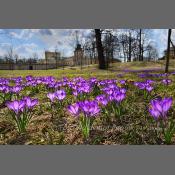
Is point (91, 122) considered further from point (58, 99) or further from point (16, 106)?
point (58, 99)

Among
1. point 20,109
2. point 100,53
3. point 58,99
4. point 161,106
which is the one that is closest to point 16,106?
point 20,109

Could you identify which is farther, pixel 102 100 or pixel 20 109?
pixel 102 100

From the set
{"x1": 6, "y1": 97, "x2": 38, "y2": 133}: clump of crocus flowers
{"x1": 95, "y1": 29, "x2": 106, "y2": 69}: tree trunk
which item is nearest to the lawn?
{"x1": 6, "y1": 97, "x2": 38, "y2": 133}: clump of crocus flowers

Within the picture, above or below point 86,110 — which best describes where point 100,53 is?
above

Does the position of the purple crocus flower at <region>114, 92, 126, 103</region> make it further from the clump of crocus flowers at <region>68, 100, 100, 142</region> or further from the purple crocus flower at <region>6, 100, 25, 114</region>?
the purple crocus flower at <region>6, 100, 25, 114</region>

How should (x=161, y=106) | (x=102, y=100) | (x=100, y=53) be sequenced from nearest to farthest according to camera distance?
1. (x=161, y=106)
2. (x=102, y=100)
3. (x=100, y=53)

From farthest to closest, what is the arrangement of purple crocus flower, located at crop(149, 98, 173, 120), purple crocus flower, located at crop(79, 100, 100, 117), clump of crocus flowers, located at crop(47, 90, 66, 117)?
1. clump of crocus flowers, located at crop(47, 90, 66, 117)
2. purple crocus flower, located at crop(79, 100, 100, 117)
3. purple crocus flower, located at crop(149, 98, 173, 120)

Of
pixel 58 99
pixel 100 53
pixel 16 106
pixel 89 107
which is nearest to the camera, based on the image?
pixel 89 107

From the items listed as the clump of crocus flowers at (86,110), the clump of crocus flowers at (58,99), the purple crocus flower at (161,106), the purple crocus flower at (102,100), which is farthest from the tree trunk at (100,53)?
the purple crocus flower at (161,106)

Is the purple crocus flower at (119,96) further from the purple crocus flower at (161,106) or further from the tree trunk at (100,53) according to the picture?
the tree trunk at (100,53)

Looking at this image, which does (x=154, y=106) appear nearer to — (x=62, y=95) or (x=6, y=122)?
(x=62, y=95)

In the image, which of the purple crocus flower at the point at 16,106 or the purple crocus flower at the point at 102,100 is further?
the purple crocus flower at the point at 102,100

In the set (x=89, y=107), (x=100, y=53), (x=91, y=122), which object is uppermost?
(x=100, y=53)

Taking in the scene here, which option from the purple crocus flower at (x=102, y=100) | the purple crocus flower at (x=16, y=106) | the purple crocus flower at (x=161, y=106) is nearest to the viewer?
the purple crocus flower at (x=161, y=106)
